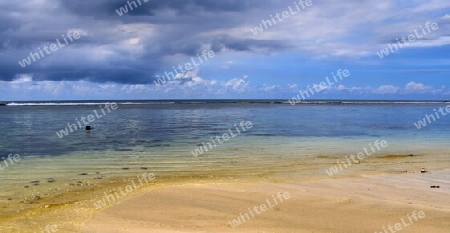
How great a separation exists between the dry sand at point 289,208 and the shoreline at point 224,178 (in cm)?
56

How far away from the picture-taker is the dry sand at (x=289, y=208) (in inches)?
369

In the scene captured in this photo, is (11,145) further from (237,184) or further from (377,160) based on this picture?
(377,160)

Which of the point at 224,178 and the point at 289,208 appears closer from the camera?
the point at 289,208

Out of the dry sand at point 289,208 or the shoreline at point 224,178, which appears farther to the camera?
the shoreline at point 224,178

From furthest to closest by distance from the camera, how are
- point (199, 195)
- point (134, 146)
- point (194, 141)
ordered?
point (194, 141), point (134, 146), point (199, 195)

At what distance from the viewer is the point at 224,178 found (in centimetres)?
1562

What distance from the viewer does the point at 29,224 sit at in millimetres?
9992

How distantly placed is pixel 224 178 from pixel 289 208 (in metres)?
5.09

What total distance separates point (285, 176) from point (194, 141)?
1286 centimetres

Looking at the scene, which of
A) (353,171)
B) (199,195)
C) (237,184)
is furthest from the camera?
(353,171)

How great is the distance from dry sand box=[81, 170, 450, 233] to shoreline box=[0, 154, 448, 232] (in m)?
0.56

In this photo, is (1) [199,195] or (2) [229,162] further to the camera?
(2) [229,162]

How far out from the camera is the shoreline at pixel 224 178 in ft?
35.0

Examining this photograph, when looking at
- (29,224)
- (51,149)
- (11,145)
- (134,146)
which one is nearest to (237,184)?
(29,224)
